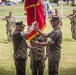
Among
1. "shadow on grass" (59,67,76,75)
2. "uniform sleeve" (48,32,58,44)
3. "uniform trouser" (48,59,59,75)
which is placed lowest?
"shadow on grass" (59,67,76,75)

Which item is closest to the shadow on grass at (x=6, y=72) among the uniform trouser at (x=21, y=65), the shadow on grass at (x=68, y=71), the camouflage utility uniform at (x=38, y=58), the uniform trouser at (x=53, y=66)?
the shadow on grass at (x=68, y=71)

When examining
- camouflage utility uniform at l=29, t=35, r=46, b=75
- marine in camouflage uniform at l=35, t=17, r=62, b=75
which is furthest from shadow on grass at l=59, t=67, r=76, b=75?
marine in camouflage uniform at l=35, t=17, r=62, b=75

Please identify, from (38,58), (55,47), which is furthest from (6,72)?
(55,47)

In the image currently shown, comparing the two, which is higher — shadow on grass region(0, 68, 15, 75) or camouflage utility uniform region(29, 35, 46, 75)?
camouflage utility uniform region(29, 35, 46, 75)

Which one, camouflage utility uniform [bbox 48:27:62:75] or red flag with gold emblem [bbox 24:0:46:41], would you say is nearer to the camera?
camouflage utility uniform [bbox 48:27:62:75]

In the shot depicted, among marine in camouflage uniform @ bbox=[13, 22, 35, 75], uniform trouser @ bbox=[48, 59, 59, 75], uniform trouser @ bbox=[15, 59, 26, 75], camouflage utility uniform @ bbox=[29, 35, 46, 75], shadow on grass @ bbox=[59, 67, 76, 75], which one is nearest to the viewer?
uniform trouser @ bbox=[48, 59, 59, 75]

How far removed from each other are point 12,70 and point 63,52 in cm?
493

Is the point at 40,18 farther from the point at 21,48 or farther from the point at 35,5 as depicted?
the point at 21,48

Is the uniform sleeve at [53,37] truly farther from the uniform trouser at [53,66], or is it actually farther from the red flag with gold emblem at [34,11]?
the red flag with gold emblem at [34,11]

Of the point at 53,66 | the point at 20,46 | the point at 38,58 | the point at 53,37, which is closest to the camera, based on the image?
the point at 53,37

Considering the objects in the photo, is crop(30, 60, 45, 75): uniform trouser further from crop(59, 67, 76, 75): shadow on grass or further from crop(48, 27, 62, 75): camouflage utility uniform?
crop(59, 67, 76, 75): shadow on grass

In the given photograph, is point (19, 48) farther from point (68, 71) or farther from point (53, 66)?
point (68, 71)

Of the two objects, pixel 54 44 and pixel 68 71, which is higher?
pixel 54 44

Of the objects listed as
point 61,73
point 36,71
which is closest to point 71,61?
point 61,73
